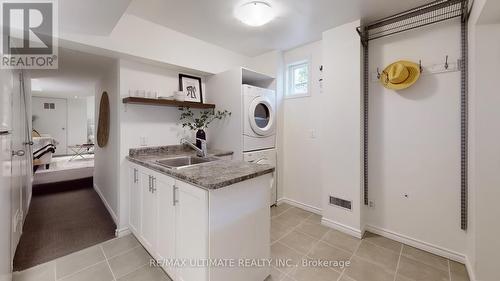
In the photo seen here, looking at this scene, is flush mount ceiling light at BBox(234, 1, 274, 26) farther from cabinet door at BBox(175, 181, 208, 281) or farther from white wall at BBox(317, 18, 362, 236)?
cabinet door at BBox(175, 181, 208, 281)

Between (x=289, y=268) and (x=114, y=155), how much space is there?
94.3 inches

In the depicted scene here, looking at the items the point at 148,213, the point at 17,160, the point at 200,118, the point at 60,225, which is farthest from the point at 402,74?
the point at 60,225

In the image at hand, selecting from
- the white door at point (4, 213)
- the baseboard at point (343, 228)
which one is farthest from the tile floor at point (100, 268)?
the baseboard at point (343, 228)

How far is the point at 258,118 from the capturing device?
3.07m

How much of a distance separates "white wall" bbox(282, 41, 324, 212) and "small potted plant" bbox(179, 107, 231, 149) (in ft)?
3.49

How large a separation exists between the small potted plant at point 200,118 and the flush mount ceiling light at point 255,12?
118cm

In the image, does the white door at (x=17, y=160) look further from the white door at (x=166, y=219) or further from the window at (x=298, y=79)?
the window at (x=298, y=79)

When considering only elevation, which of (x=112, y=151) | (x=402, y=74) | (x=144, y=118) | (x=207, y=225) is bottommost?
(x=207, y=225)

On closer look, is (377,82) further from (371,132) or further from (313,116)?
(313,116)

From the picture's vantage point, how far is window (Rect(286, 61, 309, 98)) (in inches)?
122

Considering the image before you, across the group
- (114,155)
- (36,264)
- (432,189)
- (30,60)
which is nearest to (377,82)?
(432,189)

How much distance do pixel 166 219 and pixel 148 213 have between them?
1.27ft

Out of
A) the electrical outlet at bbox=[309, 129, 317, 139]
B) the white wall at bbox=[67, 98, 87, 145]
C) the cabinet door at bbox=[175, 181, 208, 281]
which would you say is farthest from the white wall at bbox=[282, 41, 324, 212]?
the white wall at bbox=[67, 98, 87, 145]

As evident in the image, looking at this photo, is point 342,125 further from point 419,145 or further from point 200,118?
point 200,118
